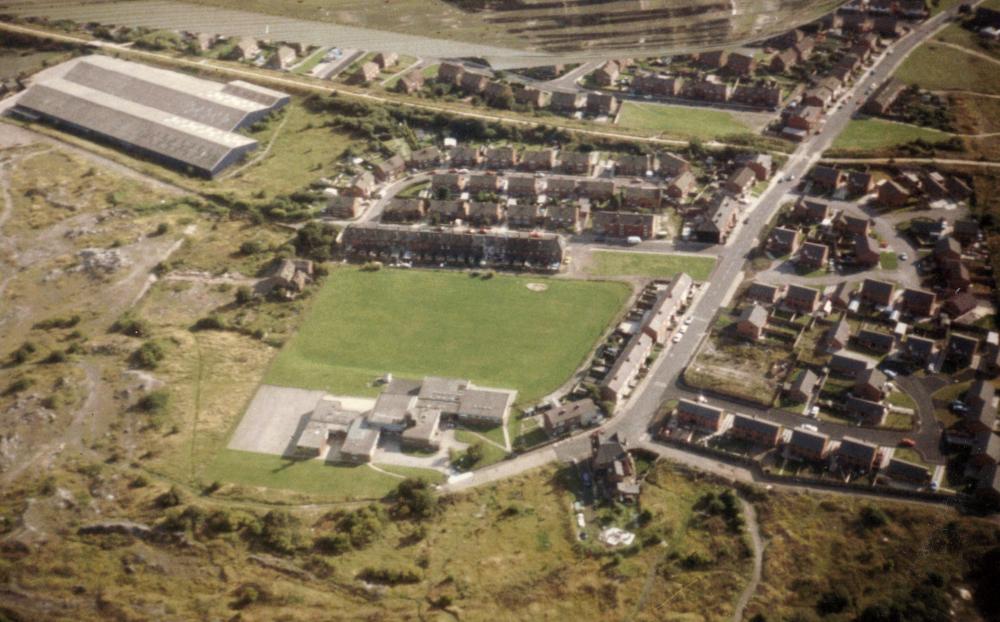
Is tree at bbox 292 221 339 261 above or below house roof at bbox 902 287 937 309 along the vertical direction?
below

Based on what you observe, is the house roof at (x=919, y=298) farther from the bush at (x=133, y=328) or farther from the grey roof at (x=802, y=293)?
the bush at (x=133, y=328)

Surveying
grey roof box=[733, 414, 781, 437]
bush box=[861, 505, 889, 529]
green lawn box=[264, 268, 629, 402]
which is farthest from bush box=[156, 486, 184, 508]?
bush box=[861, 505, 889, 529]

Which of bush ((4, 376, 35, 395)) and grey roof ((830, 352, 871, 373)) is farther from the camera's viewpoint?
bush ((4, 376, 35, 395))

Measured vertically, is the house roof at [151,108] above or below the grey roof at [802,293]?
above

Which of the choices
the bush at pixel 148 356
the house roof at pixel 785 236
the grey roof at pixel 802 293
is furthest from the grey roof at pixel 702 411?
the bush at pixel 148 356

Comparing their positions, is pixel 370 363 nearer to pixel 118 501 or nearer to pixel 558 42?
pixel 118 501

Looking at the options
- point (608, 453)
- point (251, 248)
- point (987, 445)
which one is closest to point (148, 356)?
point (251, 248)

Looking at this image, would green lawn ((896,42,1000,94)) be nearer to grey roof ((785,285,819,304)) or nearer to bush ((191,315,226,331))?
grey roof ((785,285,819,304))
